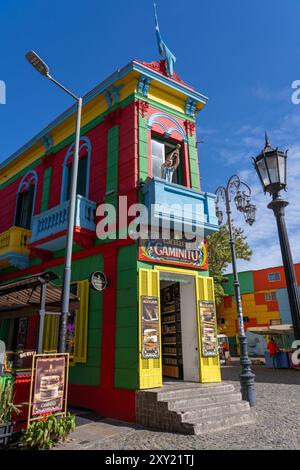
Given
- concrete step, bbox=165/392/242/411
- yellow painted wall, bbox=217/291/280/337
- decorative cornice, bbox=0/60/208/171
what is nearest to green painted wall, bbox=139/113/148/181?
decorative cornice, bbox=0/60/208/171

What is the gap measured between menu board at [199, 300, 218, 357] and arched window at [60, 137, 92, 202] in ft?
18.4

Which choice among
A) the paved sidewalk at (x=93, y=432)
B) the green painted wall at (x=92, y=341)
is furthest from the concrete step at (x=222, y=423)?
the green painted wall at (x=92, y=341)

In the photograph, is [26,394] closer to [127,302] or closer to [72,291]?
[127,302]

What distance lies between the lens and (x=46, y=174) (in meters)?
13.7

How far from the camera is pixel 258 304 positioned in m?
35.0

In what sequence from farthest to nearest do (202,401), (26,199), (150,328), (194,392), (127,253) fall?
(26,199) → (127,253) → (150,328) → (194,392) → (202,401)

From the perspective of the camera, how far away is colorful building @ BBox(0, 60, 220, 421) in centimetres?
875

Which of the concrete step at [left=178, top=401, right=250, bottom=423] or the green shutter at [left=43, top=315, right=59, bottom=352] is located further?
the green shutter at [left=43, top=315, right=59, bottom=352]

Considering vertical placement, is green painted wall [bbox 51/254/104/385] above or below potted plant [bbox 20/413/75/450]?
above

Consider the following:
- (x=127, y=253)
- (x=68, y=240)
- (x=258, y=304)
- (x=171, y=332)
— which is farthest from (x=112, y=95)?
(x=258, y=304)

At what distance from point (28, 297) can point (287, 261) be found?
8.55 metres

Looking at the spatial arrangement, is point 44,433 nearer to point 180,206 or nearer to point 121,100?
point 180,206

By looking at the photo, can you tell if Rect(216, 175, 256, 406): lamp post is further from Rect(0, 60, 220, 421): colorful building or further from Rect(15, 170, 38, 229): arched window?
Rect(15, 170, 38, 229): arched window
